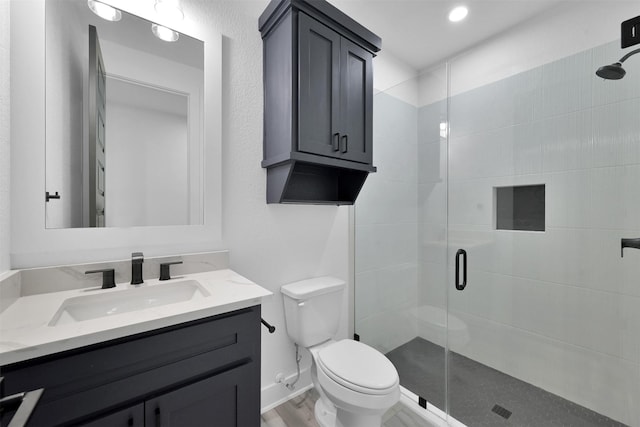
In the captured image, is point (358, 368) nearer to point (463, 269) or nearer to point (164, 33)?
point (463, 269)

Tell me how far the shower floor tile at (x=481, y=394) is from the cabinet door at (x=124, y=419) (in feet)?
5.41

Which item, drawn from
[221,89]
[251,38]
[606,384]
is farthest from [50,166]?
[606,384]

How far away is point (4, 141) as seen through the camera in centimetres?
97

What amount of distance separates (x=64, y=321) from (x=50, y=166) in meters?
0.62

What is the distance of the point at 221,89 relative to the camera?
148 centimetres

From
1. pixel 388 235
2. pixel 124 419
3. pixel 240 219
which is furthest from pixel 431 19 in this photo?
pixel 124 419

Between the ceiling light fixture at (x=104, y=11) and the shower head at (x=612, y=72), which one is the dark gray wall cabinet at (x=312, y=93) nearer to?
the ceiling light fixture at (x=104, y=11)

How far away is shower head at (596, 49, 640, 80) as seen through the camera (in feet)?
4.56

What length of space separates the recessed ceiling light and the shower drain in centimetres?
257

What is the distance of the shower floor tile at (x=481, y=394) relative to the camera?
1546mm

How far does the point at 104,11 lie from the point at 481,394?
9.43 ft

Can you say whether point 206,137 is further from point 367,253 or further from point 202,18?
point 367,253

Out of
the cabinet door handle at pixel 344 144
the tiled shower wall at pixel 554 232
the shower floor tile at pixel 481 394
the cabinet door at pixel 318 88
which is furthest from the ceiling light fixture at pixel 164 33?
the shower floor tile at pixel 481 394

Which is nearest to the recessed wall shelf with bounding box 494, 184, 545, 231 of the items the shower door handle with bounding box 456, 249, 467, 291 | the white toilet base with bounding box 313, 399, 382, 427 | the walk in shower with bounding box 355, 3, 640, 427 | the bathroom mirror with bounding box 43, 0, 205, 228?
the walk in shower with bounding box 355, 3, 640, 427
